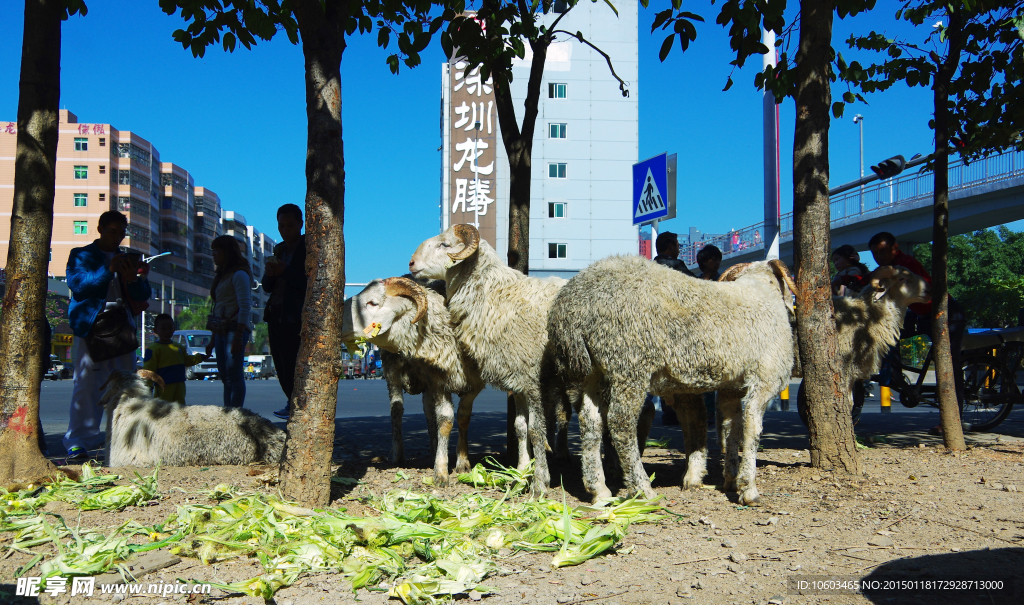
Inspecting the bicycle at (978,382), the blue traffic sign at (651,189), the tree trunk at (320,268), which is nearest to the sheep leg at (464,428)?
the tree trunk at (320,268)

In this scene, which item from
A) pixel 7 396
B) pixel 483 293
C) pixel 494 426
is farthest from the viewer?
pixel 494 426

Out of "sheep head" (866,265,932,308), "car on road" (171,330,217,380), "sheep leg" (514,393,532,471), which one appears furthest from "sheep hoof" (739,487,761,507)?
"car on road" (171,330,217,380)

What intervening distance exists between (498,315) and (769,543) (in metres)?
2.53

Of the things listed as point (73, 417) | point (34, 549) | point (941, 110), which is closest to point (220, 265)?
point (73, 417)

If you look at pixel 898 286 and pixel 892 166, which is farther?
pixel 892 166

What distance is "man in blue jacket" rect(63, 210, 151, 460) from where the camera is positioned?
611cm

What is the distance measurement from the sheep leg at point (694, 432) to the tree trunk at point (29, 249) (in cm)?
466

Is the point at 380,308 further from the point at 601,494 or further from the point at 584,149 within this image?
the point at 584,149

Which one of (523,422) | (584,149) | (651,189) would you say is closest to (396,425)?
(523,422)

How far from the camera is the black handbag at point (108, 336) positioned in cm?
629

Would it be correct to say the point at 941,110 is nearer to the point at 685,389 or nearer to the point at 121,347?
the point at 685,389

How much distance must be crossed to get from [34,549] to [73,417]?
127 inches

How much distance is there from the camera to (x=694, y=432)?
17.7 ft

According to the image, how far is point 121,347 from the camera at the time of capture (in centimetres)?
642
